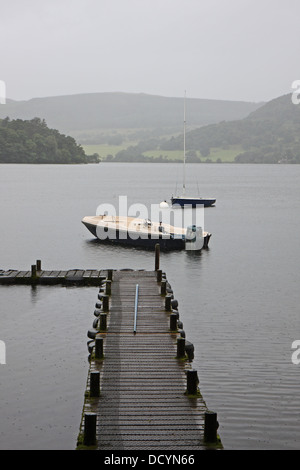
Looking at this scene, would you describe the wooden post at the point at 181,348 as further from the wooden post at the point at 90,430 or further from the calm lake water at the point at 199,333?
the wooden post at the point at 90,430

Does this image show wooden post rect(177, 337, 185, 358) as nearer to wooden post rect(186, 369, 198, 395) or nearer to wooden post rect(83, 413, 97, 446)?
wooden post rect(186, 369, 198, 395)

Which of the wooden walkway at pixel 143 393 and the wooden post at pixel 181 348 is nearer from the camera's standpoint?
the wooden walkway at pixel 143 393

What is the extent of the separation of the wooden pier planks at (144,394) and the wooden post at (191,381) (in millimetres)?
207

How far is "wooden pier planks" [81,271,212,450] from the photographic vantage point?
1648 cm

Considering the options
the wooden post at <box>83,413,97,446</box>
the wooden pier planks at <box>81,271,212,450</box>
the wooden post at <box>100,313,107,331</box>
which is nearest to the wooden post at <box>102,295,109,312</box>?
the wooden pier planks at <box>81,271,212,450</box>

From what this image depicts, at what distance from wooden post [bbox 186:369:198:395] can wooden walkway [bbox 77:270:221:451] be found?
6.9 inches

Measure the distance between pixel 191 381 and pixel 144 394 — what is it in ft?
4.85

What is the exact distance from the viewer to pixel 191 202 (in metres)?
107

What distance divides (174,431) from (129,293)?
1662 cm

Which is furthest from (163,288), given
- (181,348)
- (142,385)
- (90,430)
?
(90,430)

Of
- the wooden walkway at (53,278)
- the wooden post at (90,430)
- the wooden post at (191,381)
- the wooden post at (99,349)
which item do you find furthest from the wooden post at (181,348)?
the wooden walkway at (53,278)

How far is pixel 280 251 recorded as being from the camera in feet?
206

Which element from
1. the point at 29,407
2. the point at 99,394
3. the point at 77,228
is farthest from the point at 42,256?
the point at 99,394

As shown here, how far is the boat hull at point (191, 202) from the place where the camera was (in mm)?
103562
